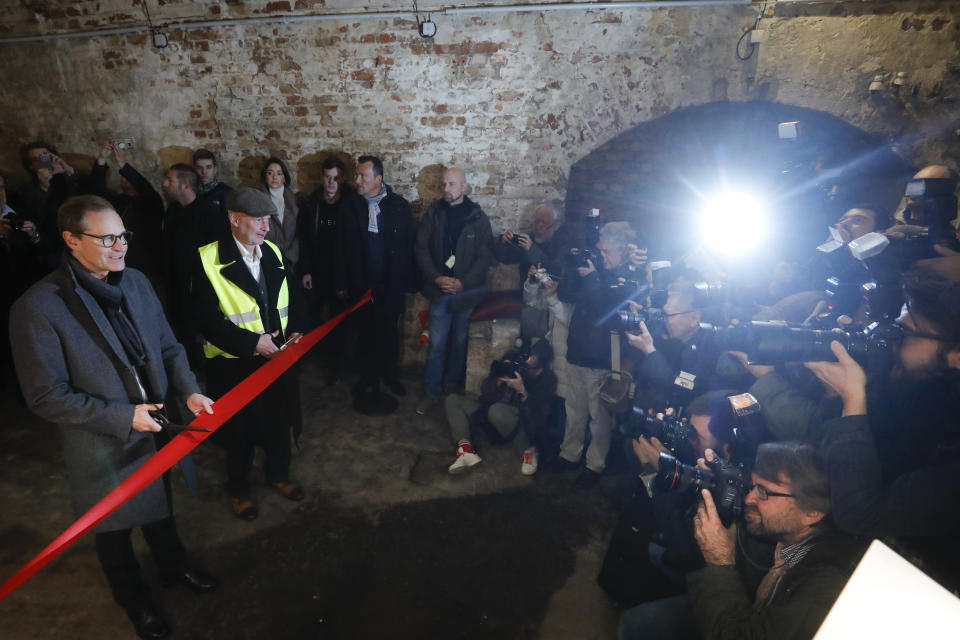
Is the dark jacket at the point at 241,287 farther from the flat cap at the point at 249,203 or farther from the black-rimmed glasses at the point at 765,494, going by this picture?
the black-rimmed glasses at the point at 765,494

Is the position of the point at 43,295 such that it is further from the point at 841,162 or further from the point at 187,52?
the point at 841,162

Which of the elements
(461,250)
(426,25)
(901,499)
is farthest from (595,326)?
(426,25)

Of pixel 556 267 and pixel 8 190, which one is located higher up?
pixel 8 190

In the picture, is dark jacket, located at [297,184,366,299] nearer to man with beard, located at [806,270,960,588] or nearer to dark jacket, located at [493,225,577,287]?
dark jacket, located at [493,225,577,287]

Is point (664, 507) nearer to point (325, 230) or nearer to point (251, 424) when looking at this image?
point (251, 424)

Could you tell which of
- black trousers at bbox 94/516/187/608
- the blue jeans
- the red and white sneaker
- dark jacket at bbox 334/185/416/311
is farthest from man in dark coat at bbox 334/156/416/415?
black trousers at bbox 94/516/187/608

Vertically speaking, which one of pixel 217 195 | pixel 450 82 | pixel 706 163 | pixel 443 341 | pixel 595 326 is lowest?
pixel 443 341

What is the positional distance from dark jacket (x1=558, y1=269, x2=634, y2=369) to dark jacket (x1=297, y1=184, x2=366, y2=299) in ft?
7.39

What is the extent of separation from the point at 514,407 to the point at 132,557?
2496 mm

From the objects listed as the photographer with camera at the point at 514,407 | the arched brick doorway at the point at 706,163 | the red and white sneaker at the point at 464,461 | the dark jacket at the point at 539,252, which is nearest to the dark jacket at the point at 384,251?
the dark jacket at the point at 539,252

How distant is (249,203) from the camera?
108 inches

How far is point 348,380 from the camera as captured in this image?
4.94m

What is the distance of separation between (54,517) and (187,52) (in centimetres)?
404

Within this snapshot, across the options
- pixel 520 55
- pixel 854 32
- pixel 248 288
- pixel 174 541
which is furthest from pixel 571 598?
pixel 854 32
